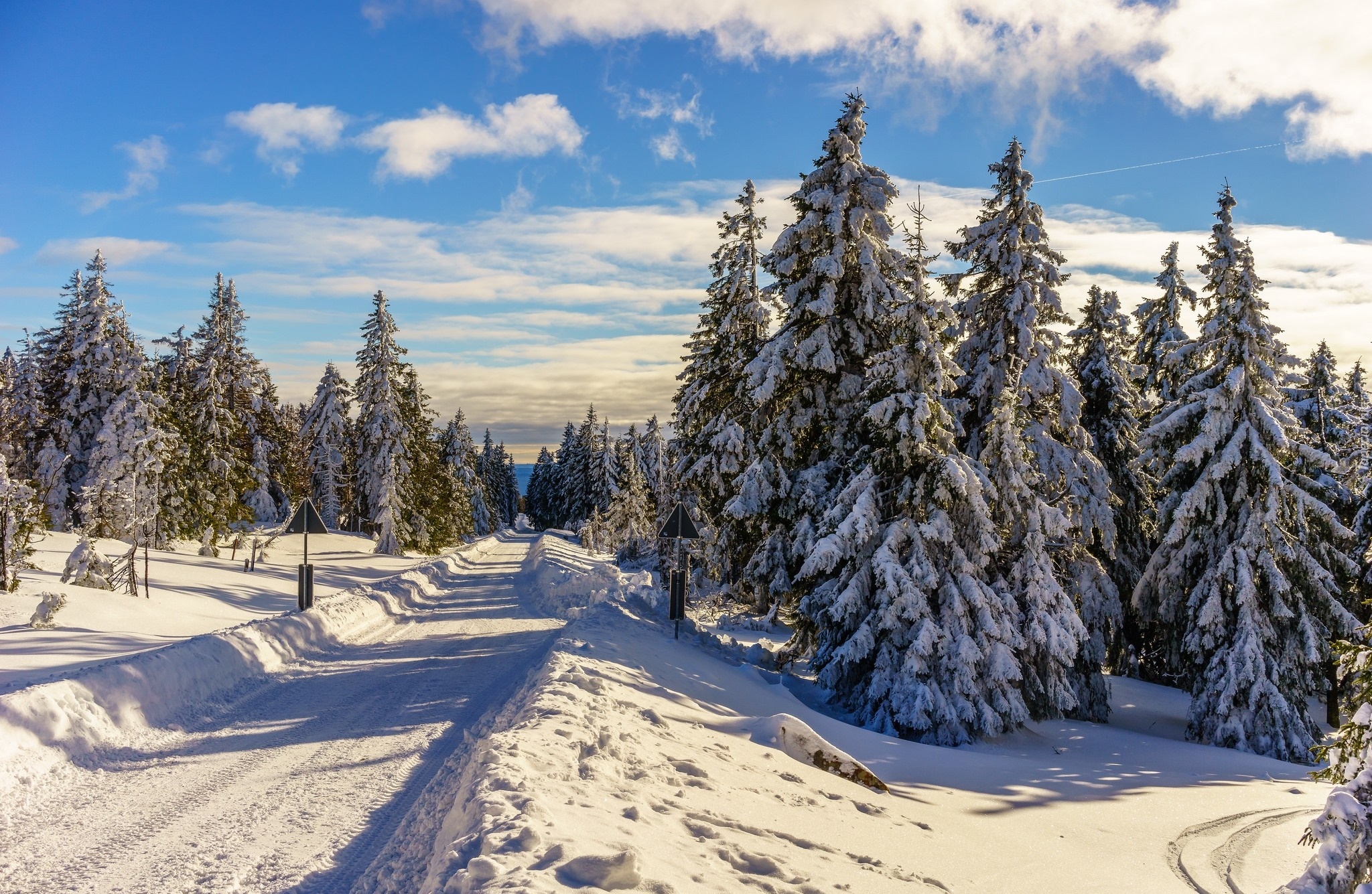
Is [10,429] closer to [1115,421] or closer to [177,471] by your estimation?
[177,471]

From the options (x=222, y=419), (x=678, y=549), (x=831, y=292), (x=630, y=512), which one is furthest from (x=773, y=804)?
(x=630, y=512)

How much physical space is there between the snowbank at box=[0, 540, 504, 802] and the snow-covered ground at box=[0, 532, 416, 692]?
2.84ft

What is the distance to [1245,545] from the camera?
60.0ft

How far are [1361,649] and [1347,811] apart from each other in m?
1.32

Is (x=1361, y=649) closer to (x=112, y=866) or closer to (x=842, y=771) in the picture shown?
(x=842, y=771)

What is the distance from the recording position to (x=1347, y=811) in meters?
5.83

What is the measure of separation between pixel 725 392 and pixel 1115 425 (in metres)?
11.7

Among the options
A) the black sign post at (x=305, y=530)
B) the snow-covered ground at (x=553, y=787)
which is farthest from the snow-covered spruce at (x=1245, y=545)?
the black sign post at (x=305, y=530)

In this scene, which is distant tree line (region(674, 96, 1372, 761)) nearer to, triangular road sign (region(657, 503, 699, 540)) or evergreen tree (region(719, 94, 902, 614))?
evergreen tree (region(719, 94, 902, 614))

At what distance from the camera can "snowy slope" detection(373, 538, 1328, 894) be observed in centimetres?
536

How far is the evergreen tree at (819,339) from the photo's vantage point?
58.5ft

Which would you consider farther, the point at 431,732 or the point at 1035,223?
the point at 1035,223

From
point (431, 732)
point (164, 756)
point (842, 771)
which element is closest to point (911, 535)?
point (842, 771)

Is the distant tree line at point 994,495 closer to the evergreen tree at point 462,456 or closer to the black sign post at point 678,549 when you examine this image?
the black sign post at point 678,549
